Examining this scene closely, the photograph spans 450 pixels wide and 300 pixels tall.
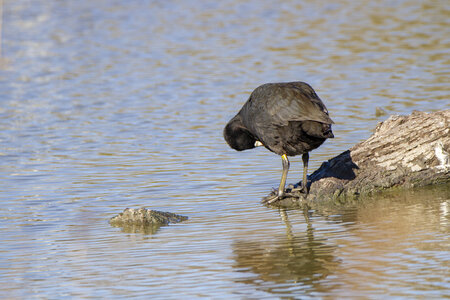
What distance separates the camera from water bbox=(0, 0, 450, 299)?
20.7ft

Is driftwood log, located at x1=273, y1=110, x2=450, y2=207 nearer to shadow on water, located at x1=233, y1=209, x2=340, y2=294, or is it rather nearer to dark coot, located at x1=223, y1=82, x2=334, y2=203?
dark coot, located at x1=223, y1=82, x2=334, y2=203

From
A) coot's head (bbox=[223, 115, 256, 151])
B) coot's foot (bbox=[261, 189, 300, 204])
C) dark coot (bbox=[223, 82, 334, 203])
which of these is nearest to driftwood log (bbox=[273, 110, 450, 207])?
coot's foot (bbox=[261, 189, 300, 204])

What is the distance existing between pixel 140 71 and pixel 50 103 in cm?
313

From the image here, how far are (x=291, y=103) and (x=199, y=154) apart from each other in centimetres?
297

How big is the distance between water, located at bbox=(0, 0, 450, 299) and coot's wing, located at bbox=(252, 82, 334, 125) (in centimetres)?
95

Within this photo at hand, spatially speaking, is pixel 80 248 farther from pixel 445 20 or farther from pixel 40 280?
pixel 445 20

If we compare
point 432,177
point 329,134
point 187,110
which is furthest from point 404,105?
point 329,134

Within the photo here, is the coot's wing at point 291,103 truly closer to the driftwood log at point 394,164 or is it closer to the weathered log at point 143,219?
the driftwood log at point 394,164

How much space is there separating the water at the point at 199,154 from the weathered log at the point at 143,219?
6.3 inches

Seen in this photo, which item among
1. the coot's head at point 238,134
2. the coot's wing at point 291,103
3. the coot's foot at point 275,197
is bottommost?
the coot's foot at point 275,197

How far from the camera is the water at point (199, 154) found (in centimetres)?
630

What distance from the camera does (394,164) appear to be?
28.4ft

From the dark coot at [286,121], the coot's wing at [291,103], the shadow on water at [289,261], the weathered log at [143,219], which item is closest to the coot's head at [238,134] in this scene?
the dark coot at [286,121]

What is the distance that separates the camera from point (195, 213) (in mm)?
8375
